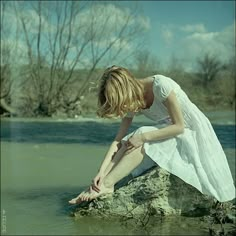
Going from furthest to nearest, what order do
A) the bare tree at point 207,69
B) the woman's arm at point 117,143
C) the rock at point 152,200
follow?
the bare tree at point 207,69, the rock at point 152,200, the woman's arm at point 117,143

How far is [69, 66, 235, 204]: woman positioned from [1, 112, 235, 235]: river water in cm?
25

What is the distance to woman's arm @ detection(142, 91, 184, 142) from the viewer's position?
2.52 meters

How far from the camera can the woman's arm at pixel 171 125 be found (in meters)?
2.52

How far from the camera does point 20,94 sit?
1558cm

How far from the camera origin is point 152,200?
9.41 ft

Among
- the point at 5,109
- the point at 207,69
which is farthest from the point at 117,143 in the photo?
the point at 5,109

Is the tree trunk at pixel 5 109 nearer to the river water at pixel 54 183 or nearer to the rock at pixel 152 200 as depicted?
the river water at pixel 54 183

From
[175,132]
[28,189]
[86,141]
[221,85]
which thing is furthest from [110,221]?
[221,85]

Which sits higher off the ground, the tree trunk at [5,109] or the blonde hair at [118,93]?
the blonde hair at [118,93]

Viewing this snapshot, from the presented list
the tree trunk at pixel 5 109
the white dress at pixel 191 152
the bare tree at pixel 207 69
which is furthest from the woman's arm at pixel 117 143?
the tree trunk at pixel 5 109

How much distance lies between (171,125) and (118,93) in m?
0.34

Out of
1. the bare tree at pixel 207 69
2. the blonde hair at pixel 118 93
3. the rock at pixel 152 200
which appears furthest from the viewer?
the bare tree at pixel 207 69

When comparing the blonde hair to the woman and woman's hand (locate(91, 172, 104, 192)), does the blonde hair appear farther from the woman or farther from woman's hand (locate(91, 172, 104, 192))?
woman's hand (locate(91, 172, 104, 192))

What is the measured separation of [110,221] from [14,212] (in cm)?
72
